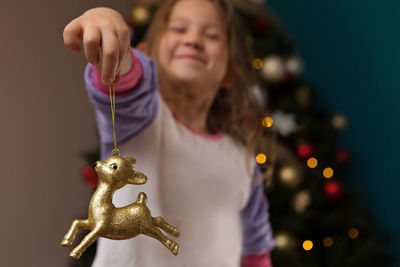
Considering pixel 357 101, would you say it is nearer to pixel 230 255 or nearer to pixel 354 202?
pixel 354 202

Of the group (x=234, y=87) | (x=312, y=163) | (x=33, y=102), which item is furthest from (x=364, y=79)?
(x=33, y=102)

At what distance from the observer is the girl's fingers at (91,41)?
31 centimetres

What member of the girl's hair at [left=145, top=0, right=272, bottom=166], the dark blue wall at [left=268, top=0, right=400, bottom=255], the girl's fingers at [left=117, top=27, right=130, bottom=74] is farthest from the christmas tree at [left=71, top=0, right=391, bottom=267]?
the girl's fingers at [left=117, top=27, right=130, bottom=74]

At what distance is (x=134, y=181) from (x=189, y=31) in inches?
13.6

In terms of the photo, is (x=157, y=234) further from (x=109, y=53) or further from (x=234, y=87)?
(x=234, y=87)

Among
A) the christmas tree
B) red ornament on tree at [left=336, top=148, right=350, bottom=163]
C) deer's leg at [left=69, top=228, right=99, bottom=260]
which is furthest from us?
red ornament on tree at [left=336, top=148, right=350, bottom=163]

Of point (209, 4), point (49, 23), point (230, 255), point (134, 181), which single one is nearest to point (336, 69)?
point (209, 4)

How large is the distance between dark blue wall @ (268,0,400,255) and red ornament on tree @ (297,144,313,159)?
1.15 feet

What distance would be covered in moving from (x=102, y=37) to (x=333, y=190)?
1.02 m

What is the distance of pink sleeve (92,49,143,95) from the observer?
1.43ft

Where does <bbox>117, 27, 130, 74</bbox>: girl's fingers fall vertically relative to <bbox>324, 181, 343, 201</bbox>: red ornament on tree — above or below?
above

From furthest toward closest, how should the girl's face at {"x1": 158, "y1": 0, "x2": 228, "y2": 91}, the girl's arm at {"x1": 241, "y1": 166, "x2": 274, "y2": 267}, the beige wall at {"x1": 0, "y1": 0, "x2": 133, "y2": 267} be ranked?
the girl's arm at {"x1": 241, "y1": 166, "x2": 274, "y2": 267} → the girl's face at {"x1": 158, "y1": 0, "x2": 228, "y2": 91} → the beige wall at {"x1": 0, "y1": 0, "x2": 133, "y2": 267}

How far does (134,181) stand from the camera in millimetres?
322

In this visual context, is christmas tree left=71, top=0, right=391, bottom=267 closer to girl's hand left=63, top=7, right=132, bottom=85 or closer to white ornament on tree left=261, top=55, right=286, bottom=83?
white ornament on tree left=261, top=55, right=286, bottom=83
